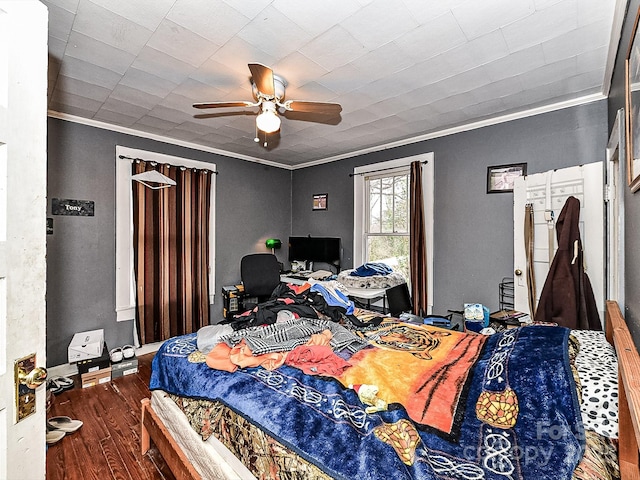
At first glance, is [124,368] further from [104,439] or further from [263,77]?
[263,77]

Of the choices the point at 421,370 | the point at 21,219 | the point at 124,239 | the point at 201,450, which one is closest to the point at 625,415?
the point at 421,370

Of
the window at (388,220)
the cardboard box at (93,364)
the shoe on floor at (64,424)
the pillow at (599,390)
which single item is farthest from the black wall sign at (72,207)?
the pillow at (599,390)

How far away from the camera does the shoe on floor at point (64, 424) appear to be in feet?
7.55

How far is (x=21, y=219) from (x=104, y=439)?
2.22 metres

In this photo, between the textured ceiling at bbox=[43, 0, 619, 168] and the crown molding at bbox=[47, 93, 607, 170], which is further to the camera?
the crown molding at bbox=[47, 93, 607, 170]

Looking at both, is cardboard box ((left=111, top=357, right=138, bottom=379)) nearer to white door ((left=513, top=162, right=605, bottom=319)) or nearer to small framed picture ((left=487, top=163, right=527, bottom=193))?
white door ((left=513, top=162, right=605, bottom=319))

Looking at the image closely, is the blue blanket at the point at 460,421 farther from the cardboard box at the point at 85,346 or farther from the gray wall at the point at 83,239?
the gray wall at the point at 83,239

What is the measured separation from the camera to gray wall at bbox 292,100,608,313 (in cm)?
279

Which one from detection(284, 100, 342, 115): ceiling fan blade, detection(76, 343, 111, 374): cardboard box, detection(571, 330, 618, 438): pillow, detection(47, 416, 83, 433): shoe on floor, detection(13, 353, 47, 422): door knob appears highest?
detection(284, 100, 342, 115): ceiling fan blade

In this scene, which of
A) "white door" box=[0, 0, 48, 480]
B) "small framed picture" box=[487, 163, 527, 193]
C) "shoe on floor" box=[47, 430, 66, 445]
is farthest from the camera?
"small framed picture" box=[487, 163, 527, 193]

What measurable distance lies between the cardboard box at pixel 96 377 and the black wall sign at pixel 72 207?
1.61 metres

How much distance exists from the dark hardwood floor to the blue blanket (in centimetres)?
93

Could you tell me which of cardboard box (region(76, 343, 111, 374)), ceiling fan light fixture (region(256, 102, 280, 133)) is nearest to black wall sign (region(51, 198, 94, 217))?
cardboard box (region(76, 343, 111, 374))

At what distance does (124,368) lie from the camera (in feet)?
10.6
